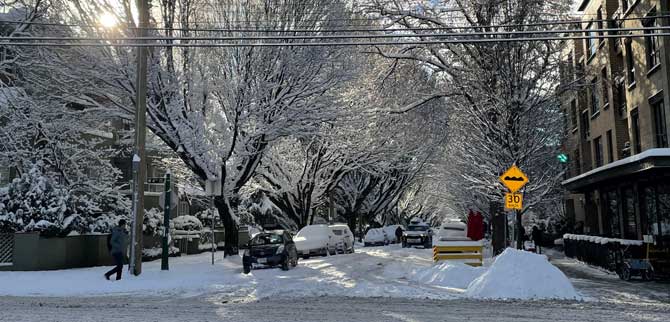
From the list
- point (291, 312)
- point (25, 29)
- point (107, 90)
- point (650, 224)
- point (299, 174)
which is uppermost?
point (25, 29)

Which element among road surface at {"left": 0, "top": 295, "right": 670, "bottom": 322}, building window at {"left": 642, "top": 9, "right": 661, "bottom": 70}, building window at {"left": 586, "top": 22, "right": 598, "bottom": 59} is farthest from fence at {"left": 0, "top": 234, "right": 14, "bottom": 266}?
building window at {"left": 586, "top": 22, "right": 598, "bottom": 59}

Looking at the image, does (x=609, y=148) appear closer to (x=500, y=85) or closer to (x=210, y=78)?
(x=500, y=85)

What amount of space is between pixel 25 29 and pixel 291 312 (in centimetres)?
1747

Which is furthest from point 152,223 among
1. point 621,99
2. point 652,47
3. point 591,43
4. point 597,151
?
point 591,43

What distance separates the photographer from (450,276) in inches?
599

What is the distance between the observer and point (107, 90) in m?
19.3

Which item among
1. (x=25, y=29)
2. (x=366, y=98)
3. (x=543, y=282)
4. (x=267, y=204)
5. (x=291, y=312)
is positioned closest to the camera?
(x=291, y=312)

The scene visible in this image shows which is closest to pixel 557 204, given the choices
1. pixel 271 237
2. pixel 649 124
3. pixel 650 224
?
pixel 649 124

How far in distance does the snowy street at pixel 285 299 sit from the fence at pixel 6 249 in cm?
124

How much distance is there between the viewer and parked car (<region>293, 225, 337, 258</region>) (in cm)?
2706

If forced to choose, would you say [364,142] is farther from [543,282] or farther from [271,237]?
[543,282]

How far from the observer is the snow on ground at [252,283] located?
523 inches

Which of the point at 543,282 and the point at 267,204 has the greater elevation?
the point at 267,204

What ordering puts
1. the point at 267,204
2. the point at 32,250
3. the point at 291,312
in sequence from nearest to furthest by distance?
1. the point at 291,312
2. the point at 32,250
3. the point at 267,204
